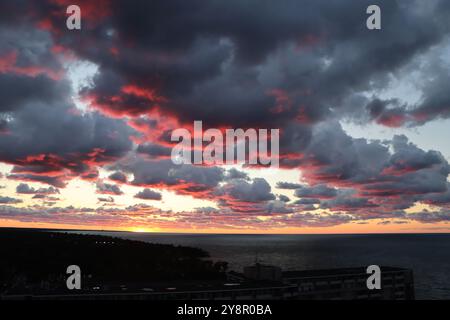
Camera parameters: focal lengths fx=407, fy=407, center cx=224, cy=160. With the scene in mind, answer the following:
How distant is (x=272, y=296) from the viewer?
112 meters

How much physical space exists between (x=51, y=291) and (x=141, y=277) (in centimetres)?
9934

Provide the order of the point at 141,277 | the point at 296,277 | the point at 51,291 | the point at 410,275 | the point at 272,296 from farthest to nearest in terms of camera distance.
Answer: the point at 141,277 → the point at 410,275 → the point at 296,277 → the point at 272,296 → the point at 51,291

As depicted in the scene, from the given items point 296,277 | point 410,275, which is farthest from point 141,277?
point 410,275
